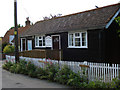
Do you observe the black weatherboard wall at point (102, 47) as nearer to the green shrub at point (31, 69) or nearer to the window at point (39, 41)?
the green shrub at point (31, 69)

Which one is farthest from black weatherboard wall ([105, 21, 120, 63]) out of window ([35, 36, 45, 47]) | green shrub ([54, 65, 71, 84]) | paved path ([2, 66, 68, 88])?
window ([35, 36, 45, 47])

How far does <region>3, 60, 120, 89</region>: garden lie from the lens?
5.95m

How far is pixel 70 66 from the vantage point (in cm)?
762

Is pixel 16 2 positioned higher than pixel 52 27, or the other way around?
pixel 16 2

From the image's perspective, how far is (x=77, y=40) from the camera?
1262 cm

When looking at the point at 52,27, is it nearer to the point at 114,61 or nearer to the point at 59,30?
the point at 59,30

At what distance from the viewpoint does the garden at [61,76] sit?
5949 mm

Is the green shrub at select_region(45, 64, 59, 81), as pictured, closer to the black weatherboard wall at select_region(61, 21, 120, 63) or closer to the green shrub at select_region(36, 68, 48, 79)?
the green shrub at select_region(36, 68, 48, 79)

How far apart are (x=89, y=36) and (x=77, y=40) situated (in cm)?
138

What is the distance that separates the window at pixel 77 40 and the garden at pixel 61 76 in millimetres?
4517

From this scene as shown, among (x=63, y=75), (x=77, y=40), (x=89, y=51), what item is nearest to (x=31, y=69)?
(x=63, y=75)

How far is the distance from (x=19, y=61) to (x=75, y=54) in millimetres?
4890

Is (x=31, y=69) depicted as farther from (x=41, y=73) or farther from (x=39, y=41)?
(x=39, y=41)

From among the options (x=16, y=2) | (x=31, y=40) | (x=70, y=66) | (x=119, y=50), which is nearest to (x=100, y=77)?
(x=70, y=66)
